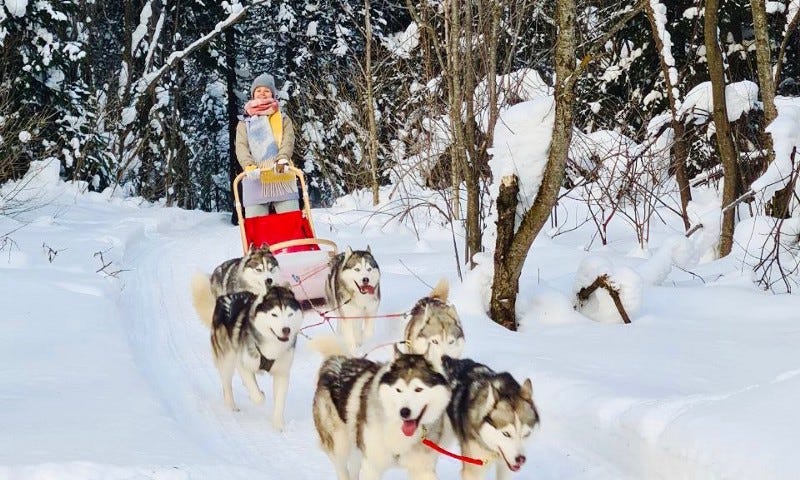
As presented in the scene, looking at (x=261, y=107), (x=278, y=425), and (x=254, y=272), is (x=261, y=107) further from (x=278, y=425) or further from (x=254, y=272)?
(x=278, y=425)

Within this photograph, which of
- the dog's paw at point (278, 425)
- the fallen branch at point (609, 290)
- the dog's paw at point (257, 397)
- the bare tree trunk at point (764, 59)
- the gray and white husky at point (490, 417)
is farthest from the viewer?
the bare tree trunk at point (764, 59)

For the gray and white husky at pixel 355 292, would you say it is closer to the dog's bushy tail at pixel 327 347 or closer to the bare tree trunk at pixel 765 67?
the dog's bushy tail at pixel 327 347

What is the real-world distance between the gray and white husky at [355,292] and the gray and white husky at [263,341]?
123 centimetres

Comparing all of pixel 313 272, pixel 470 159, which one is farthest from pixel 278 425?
pixel 470 159

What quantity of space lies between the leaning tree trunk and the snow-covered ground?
0.75 feet

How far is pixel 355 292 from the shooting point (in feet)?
19.5

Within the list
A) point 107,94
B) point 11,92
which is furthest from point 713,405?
point 107,94

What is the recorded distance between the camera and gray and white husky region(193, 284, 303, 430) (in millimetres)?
4371

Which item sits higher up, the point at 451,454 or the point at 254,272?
the point at 254,272

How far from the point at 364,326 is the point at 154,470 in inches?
126

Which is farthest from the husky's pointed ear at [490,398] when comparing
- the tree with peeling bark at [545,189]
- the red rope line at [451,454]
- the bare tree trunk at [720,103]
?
the bare tree trunk at [720,103]

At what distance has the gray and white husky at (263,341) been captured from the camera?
4371mm

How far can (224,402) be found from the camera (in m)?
4.77

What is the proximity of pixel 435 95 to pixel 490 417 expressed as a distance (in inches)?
251
